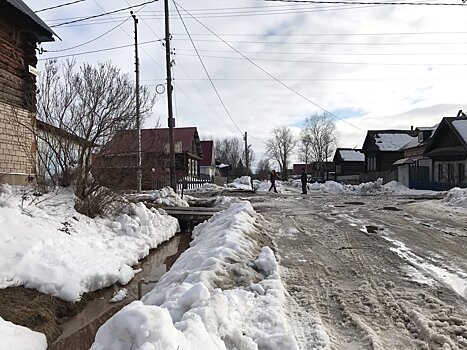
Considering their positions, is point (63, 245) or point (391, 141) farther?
point (391, 141)

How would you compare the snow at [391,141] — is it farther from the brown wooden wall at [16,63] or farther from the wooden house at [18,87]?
the brown wooden wall at [16,63]

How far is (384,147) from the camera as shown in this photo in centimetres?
5003

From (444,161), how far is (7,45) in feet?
96.9

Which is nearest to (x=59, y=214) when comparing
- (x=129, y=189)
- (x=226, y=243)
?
(x=129, y=189)

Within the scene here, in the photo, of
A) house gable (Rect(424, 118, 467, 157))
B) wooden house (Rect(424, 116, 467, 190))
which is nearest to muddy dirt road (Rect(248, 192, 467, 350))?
house gable (Rect(424, 118, 467, 157))

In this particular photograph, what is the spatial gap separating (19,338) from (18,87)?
11.5 m

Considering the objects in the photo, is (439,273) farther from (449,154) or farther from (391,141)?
(391,141)

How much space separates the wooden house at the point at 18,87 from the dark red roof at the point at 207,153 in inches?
1912

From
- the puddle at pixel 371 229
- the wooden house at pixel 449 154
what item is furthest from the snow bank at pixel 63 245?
the wooden house at pixel 449 154

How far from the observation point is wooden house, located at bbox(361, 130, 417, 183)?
4967cm

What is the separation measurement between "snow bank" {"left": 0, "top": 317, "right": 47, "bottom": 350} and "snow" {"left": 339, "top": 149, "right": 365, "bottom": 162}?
6735 centimetres

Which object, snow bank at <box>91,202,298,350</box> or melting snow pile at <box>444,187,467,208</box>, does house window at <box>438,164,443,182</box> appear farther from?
snow bank at <box>91,202,298,350</box>

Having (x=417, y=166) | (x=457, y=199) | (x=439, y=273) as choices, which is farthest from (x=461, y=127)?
(x=439, y=273)

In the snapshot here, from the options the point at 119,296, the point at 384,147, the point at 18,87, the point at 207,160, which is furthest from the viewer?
the point at 207,160
